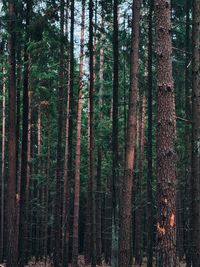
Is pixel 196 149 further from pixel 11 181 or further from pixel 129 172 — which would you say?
pixel 11 181

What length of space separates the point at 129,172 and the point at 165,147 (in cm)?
554

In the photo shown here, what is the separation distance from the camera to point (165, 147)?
295 inches

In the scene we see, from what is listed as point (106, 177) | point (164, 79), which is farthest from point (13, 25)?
point (106, 177)

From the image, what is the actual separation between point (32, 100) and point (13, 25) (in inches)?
419

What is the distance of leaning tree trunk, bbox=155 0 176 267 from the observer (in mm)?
7355

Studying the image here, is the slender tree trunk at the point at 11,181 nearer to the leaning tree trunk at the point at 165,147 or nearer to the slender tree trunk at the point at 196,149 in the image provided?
the slender tree trunk at the point at 196,149

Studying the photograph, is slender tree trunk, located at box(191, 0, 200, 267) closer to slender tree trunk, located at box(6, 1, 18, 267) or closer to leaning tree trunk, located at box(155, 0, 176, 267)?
slender tree trunk, located at box(6, 1, 18, 267)

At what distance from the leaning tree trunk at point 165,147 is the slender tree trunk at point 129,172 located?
523 cm

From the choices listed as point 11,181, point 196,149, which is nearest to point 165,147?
point 196,149

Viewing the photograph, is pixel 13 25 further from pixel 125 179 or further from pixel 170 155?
pixel 170 155

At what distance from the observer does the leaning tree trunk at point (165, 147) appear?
736 centimetres

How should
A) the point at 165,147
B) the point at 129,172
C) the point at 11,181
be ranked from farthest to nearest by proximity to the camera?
the point at 11,181
the point at 129,172
the point at 165,147

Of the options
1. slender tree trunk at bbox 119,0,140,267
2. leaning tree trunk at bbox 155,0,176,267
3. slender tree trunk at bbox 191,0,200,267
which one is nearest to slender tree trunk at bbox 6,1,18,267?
slender tree trunk at bbox 119,0,140,267

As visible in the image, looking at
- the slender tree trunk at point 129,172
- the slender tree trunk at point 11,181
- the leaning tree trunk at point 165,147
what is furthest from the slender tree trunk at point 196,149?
the leaning tree trunk at point 165,147
